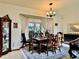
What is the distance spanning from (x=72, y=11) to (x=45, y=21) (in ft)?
7.26

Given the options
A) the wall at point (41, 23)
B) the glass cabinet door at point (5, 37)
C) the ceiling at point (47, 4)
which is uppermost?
the ceiling at point (47, 4)

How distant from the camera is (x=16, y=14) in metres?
6.96

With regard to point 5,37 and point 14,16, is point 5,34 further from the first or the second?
point 14,16

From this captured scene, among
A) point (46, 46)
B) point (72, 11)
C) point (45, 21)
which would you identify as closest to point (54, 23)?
point (45, 21)

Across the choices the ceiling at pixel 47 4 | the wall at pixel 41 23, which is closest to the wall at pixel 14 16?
the ceiling at pixel 47 4

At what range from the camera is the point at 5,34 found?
5.98m

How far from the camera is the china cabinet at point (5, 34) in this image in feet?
18.5

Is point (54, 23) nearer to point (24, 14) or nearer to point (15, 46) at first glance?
point (24, 14)

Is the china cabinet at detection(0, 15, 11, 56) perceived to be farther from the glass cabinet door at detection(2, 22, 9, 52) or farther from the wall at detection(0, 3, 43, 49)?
the wall at detection(0, 3, 43, 49)

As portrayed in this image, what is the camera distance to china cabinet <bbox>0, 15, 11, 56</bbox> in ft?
18.5

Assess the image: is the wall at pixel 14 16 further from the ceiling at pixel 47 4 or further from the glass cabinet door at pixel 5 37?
the glass cabinet door at pixel 5 37

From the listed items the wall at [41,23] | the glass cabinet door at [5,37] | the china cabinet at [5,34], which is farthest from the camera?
the wall at [41,23]

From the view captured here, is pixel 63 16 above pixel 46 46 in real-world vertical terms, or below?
above

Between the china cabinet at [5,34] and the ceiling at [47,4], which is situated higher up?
the ceiling at [47,4]
